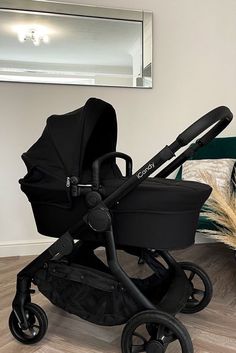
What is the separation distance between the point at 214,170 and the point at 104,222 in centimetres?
138

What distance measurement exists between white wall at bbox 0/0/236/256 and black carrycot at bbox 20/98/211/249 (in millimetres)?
1149

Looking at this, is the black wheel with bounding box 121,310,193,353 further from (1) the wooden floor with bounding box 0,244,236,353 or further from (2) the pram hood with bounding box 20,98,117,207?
(2) the pram hood with bounding box 20,98,117,207

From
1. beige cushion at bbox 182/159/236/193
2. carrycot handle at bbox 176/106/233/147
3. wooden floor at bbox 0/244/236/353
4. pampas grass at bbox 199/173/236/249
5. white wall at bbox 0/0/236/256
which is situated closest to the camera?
carrycot handle at bbox 176/106/233/147

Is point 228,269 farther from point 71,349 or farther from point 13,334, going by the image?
point 13,334

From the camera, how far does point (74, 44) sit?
2.50 meters

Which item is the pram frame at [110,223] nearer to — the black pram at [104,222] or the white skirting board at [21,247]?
the black pram at [104,222]

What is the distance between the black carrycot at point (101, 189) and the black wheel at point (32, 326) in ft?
0.97

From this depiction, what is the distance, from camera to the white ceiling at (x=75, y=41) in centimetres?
240

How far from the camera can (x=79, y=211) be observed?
1.32 meters

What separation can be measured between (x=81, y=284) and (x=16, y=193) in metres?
1.32

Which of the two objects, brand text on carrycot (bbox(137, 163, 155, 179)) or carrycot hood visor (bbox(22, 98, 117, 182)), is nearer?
brand text on carrycot (bbox(137, 163, 155, 179))

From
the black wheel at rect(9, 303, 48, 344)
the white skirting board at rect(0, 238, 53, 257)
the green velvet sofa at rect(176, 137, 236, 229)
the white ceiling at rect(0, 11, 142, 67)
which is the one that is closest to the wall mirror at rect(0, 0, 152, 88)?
the white ceiling at rect(0, 11, 142, 67)

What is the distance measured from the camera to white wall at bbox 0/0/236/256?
2496mm

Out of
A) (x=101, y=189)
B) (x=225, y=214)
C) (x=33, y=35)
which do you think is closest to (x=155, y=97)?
(x=33, y=35)
